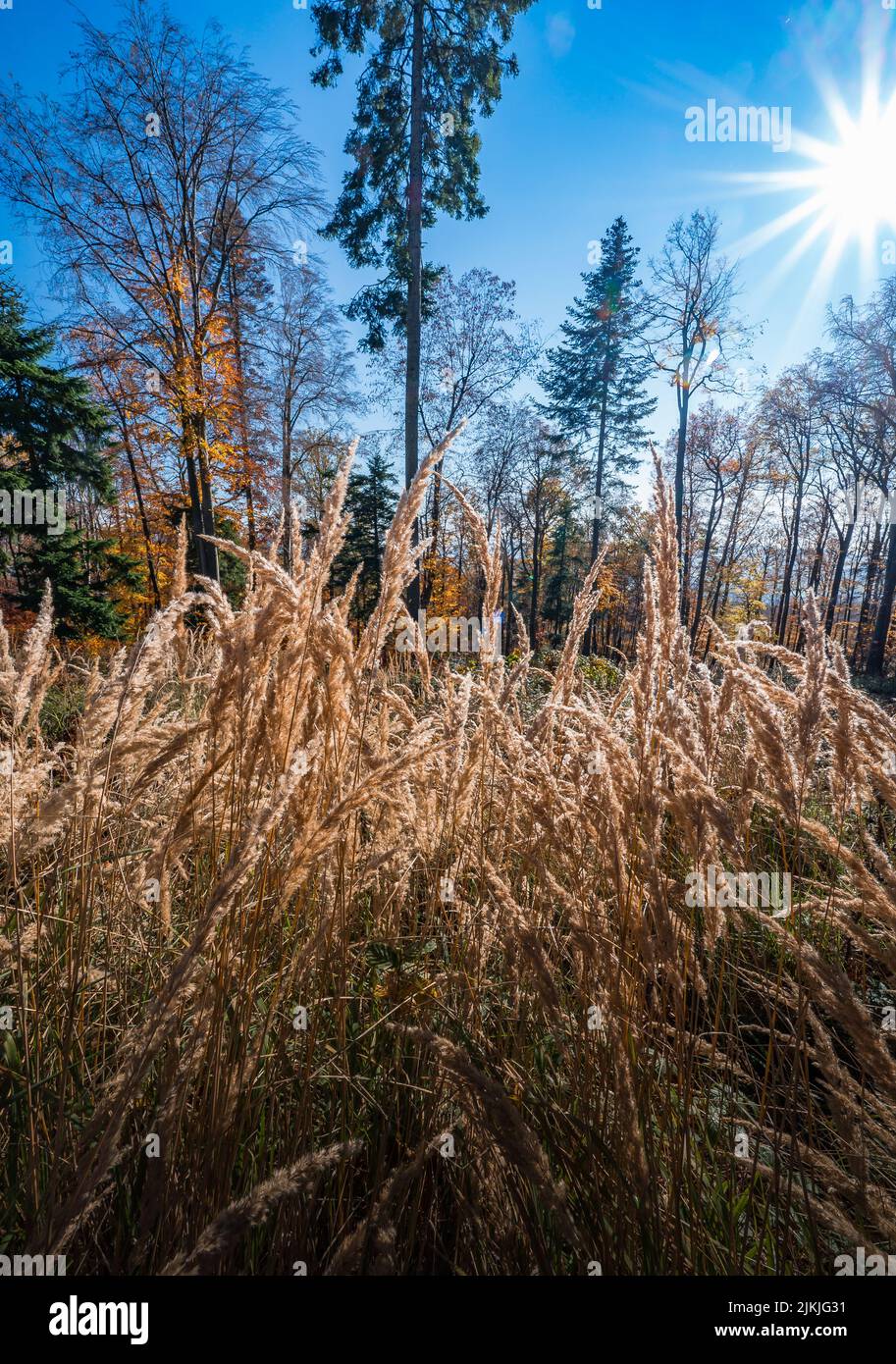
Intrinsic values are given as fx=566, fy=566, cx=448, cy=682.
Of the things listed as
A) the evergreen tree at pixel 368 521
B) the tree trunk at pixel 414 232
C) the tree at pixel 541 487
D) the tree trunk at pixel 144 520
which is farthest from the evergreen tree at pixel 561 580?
the tree trunk at pixel 414 232

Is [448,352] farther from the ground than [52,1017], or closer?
farther from the ground

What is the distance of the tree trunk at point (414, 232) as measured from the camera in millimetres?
10250

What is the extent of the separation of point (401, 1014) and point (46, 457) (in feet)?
55.1

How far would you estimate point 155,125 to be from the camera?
37.2ft

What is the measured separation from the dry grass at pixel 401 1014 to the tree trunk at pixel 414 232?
378 inches

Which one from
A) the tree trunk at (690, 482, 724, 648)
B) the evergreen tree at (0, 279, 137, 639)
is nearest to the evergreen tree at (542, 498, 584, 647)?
the tree trunk at (690, 482, 724, 648)

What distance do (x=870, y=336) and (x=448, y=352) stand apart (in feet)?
43.4

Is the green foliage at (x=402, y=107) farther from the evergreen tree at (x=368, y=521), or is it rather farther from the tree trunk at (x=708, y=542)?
the tree trunk at (x=708, y=542)

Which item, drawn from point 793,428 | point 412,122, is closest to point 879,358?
point 793,428

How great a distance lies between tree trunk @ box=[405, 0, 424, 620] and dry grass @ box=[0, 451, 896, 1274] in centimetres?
961

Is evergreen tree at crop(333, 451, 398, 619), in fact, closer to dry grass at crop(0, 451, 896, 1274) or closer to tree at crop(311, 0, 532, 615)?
tree at crop(311, 0, 532, 615)
